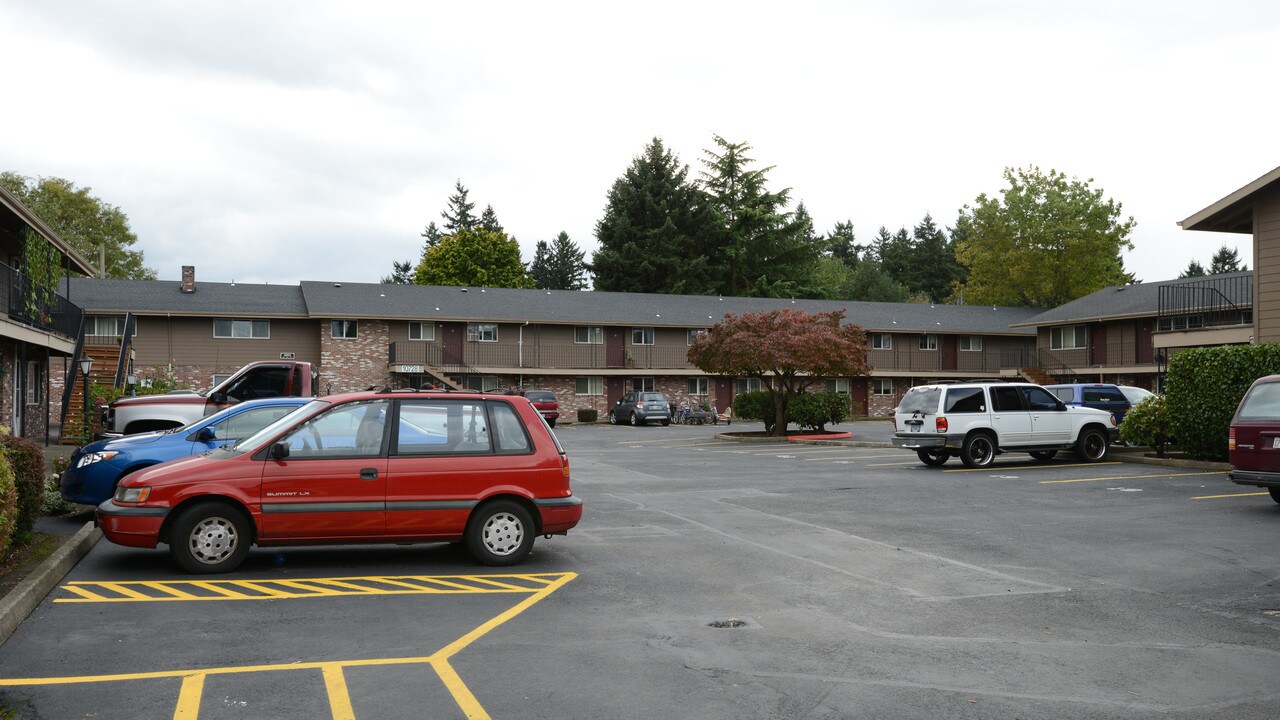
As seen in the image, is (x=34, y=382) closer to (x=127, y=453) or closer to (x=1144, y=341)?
(x=127, y=453)

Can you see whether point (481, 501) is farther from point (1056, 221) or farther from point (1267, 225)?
point (1056, 221)

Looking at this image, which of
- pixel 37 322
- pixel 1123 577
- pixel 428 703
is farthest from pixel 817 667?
pixel 37 322

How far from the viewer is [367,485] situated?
979 cm

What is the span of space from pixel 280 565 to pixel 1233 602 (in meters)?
8.44

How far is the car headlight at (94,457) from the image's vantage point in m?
12.3

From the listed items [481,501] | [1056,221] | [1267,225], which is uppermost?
[1056,221]

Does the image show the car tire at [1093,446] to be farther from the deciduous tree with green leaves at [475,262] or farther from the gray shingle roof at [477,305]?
the deciduous tree with green leaves at [475,262]

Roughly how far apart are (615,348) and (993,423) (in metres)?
33.2

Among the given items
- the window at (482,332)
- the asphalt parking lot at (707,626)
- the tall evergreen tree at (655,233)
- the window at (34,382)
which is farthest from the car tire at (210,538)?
the tall evergreen tree at (655,233)

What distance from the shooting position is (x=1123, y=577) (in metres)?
9.80

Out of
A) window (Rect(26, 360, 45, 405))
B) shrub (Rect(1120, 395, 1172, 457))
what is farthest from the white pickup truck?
shrub (Rect(1120, 395, 1172, 457))

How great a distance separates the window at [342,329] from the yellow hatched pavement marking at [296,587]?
40.6 meters

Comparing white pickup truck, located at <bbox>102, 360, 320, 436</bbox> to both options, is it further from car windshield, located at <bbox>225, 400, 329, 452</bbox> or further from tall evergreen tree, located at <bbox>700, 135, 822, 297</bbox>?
tall evergreen tree, located at <bbox>700, 135, 822, 297</bbox>

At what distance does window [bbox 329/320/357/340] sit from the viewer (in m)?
48.8
